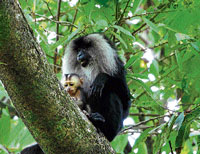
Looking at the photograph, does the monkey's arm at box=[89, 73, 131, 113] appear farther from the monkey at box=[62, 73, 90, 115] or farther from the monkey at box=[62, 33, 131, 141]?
the monkey at box=[62, 73, 90, 115]

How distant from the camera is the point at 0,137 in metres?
4.07

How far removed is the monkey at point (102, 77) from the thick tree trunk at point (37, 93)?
0.78 m

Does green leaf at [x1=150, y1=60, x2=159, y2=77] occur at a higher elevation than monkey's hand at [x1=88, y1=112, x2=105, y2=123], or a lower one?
higher

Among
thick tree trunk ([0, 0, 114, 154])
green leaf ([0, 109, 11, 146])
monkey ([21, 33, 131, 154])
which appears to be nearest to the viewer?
thick tree trunk ([0, 0, 114, 154])

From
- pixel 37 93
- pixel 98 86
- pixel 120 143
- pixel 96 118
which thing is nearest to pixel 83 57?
pixel 98 86

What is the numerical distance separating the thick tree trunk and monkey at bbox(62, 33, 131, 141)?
2.55 feet

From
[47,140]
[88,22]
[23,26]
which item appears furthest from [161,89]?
[23,26]

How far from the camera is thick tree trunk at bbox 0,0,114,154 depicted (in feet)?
9.52

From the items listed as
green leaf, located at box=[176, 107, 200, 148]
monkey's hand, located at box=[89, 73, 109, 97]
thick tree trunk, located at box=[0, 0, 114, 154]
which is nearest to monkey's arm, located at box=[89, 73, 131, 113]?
monkey's hand, located at box=[89, 73, 109, 97]

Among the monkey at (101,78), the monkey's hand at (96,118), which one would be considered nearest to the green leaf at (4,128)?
the monkey at (101,78)

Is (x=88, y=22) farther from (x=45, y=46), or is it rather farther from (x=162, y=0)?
(x=162, y=0)

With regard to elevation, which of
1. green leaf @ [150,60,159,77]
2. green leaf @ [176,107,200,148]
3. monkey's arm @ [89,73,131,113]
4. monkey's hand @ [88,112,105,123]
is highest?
green leaf @ [150,60,159,77]

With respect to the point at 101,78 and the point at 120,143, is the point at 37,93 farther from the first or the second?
the point at 120,143

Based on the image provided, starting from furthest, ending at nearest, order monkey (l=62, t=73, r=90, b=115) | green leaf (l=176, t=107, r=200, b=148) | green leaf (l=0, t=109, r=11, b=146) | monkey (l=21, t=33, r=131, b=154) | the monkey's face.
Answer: monkey (l=62, t=73, r=90, b=115), the monkey's face, monkey (l=21, t=33, r=131, b=154), green leaf (l=0, t=109, r=11, b=146), green leaf (l=176, t=107, r=200, b=148)
